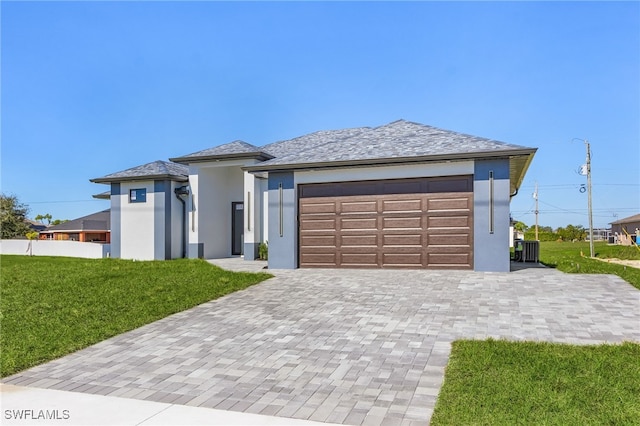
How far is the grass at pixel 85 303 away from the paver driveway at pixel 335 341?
42cm

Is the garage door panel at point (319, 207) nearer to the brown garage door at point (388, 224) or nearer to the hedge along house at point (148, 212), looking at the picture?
the brown garage door at point (388, 224)

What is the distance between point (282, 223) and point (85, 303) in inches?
262

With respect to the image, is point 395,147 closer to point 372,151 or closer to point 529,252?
point 372,151

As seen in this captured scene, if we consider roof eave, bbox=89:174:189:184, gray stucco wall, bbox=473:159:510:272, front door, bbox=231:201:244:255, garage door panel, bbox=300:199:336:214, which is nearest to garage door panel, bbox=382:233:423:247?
gray stucco wall, bbox=473:159:510:272

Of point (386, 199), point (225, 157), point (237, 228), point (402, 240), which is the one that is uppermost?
point (225, 157)

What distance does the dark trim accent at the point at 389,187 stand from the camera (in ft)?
39.9

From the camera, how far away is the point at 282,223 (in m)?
13.7

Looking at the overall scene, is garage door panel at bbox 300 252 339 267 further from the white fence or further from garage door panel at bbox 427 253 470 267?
the white fence

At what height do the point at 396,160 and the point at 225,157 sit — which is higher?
the point at 225,157

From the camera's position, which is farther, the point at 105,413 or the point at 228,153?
the point at 228,153

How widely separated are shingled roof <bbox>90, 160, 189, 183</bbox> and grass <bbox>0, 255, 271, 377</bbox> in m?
6.63

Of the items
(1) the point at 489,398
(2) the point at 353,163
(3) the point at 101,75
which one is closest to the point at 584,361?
(1) the point at 489,398

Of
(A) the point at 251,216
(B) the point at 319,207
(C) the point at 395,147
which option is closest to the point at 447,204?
(C) the point at 395,147

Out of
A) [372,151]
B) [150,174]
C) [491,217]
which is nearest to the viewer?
[491,217]
